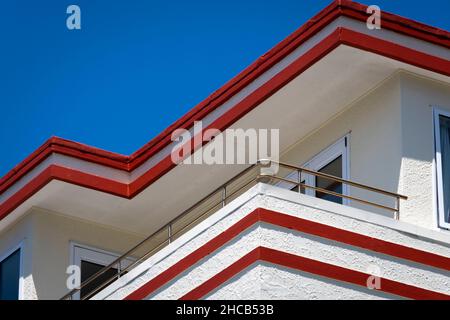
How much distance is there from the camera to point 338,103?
74.7 feet

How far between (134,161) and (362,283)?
5.30 meters

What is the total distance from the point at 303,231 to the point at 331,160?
3066 mm

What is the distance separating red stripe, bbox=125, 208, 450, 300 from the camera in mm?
19922

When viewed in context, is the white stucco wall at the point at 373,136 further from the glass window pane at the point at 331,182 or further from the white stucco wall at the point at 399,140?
the glass window pane at the point at 331,182

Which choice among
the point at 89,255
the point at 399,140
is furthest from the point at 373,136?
the point at 89,255

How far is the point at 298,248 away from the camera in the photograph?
65.1 feet

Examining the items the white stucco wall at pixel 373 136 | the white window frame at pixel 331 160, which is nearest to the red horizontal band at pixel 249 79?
the white stucco wall at pixel 373 136

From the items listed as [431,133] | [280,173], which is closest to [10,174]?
[280,173]

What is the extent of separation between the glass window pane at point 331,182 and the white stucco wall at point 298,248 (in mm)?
1955

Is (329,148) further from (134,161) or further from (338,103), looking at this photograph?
(134,161)

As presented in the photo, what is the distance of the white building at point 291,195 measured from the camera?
1998 centimetres

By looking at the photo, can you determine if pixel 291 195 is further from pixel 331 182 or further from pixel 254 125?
pixel 254 125

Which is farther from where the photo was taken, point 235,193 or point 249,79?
point 235,193
